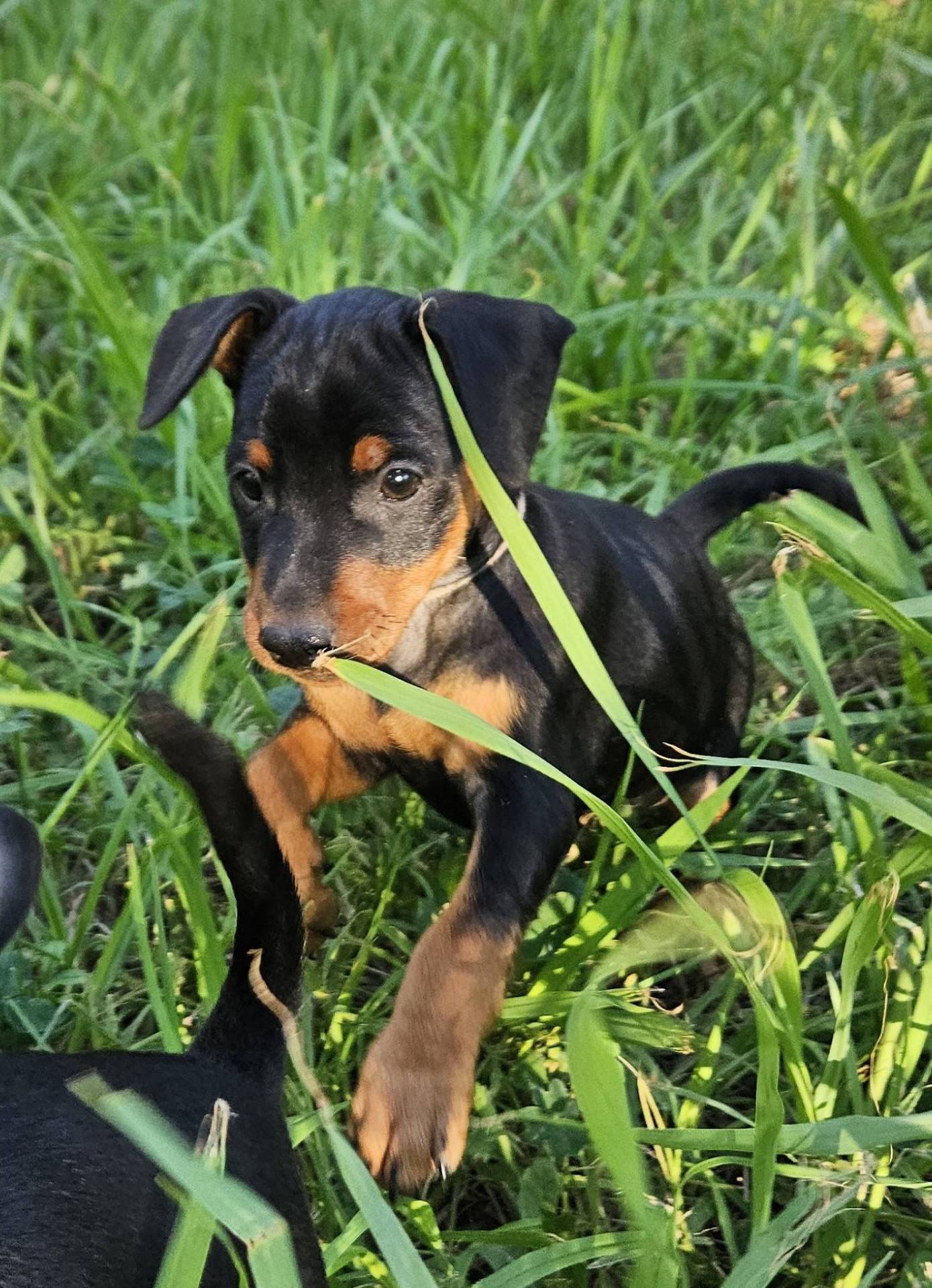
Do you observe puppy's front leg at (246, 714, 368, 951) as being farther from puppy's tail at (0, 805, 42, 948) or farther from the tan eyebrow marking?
puppy's tail at (0, 805, 42, 948)

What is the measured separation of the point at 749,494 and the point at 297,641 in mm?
1262

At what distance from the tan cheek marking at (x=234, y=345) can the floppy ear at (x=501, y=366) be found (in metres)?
0.45

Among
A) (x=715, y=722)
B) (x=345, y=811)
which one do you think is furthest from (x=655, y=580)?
(x=345, y=811)

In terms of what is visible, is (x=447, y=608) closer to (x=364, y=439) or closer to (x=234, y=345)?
(x=364, y=439)

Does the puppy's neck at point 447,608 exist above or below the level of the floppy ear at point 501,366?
below

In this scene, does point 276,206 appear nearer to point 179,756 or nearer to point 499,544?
point 499,544

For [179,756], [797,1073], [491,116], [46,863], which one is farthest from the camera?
[491,116]

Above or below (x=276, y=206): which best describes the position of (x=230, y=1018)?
below

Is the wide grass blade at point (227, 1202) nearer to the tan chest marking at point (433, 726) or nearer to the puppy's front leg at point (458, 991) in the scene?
the puppy's front leg at point (458, 991)

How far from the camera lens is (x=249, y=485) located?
2.56m

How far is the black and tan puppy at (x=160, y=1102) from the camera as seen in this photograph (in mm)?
1451

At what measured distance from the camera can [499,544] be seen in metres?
2.55

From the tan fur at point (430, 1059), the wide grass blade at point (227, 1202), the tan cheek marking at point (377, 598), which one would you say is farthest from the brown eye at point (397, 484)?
the wide grass blade at point (227, 1202)

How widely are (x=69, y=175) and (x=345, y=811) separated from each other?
3.03 meters
